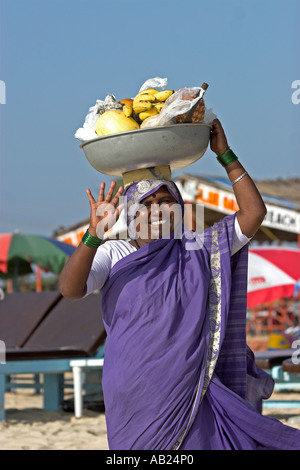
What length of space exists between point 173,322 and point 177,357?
126mm

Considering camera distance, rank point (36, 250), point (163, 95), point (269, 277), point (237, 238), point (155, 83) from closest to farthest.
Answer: point (237, 238)
point (163, 95)
point (155, 83)
point (269, 277)
point (36, 250)

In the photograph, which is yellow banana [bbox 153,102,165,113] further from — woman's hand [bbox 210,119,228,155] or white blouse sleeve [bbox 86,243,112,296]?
white blouse sleeve [bbox 86,243,112,296]

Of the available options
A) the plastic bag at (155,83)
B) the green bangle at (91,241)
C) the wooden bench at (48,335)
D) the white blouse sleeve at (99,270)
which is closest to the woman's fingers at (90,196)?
the green bangle at (91,241)

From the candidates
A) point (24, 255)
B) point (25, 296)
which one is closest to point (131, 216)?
point (25, 296)

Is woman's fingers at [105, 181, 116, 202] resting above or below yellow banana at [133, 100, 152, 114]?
below

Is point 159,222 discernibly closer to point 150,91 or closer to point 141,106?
point 141,106

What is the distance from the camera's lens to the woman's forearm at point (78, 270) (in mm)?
2572

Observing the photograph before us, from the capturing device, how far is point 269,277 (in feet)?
40.1

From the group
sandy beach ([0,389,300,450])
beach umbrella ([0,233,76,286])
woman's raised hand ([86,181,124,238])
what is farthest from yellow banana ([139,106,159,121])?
beach umbrella ([0,233,76,286])

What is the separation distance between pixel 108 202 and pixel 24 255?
1000 centimetres

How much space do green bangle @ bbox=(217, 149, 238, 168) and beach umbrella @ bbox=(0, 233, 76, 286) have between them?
946cm

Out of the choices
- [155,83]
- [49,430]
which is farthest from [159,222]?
[49,430]

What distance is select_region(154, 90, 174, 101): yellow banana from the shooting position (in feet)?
9.45

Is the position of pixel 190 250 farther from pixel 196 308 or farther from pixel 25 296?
pixel 25 296
